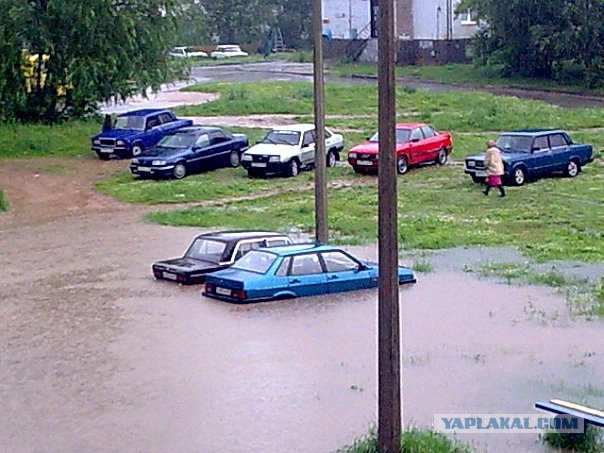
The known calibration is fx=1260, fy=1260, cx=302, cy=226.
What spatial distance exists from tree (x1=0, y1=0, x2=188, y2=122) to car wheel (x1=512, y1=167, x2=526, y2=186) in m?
15.6

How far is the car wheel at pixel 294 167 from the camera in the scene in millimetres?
39219

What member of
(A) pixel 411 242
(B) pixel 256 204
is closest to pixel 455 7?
(B) pixel 256 204

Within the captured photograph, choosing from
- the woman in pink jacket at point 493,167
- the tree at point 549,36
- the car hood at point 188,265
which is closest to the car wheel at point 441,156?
the woman in pink jacket at point 493,167

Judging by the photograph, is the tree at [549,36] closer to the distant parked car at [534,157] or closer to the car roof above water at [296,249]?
the distant parked car at [534,157]

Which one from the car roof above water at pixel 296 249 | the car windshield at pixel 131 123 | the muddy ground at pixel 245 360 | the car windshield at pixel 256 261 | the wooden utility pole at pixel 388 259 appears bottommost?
the muddy ground at pixel 245 360

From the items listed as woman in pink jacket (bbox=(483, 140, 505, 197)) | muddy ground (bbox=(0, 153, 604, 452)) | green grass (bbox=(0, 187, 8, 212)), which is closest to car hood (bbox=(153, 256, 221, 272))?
muddy ground (bbox=(0, 153, 604, 452))

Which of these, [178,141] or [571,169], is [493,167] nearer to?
[571,169]

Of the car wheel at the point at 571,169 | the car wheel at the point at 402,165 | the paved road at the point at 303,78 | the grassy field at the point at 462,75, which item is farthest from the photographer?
the grassy field at the point at 462,75

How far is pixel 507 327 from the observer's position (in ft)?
69.2

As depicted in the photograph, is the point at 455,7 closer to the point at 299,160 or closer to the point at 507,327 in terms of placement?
the point at 299,160

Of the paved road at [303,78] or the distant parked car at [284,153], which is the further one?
the paved road at [303,78]

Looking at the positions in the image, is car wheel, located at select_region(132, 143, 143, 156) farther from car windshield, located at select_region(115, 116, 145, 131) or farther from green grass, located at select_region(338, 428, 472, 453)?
green grass, located at select_region(338, 428, 472, 453)

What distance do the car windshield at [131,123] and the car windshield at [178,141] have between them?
10.8 ft

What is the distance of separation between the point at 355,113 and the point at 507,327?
107 feet
